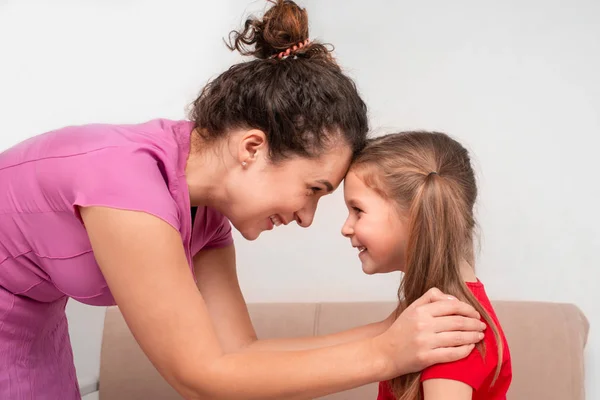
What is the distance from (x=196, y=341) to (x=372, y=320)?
96 centimetres

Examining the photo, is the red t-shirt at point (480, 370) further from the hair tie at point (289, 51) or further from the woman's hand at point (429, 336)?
the hair tie at point (289, 51)

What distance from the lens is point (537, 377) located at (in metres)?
1.91

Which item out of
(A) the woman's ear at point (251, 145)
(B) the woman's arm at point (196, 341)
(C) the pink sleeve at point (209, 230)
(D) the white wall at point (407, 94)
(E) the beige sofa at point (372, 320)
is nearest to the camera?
(B) the woman's arm at point (196, 341)

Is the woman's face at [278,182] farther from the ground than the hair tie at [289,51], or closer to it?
closer to it

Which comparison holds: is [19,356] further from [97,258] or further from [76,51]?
[76,51]

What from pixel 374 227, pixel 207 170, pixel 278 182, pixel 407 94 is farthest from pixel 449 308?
pixel 407 94

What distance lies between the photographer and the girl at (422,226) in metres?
1.35

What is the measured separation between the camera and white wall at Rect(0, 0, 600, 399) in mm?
2154

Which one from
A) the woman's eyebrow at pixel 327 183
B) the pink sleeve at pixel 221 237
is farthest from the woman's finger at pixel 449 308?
the pink sleeve at pixel 221 237

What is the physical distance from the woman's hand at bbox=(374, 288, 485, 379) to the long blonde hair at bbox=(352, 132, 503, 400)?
0.22 ft

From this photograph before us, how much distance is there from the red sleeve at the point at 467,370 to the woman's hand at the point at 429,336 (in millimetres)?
21

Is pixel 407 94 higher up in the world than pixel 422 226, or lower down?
higher up

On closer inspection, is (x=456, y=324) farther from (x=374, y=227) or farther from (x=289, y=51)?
(x=289, y=51)

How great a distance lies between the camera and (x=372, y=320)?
2.08 m
